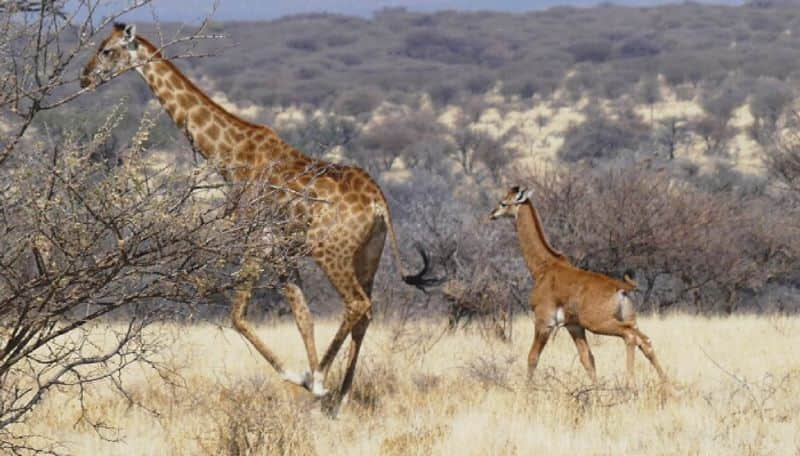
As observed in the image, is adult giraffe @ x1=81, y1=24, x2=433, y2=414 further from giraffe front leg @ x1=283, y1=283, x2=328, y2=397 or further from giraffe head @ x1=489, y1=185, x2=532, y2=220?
giraffe head @ x1=489, y1=185, x2=532, y2=220

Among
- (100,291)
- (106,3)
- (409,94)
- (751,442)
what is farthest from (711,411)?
(409,94)

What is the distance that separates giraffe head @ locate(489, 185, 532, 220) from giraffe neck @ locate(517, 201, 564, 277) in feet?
0.26

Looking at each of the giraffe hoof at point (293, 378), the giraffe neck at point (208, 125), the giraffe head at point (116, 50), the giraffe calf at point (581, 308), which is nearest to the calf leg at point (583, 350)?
the giraffe calf at point (581, 308)

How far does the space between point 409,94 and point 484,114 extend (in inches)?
269

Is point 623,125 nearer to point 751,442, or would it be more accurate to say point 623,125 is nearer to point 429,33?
point 751,442

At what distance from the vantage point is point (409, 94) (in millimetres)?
57312

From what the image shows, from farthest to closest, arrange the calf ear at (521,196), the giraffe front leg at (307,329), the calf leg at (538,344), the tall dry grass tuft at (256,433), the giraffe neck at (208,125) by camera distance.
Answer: the calf ear at (521,196) → the calf leg at (538,344) → the giraffe neck at (208,125) → the giraffe front leg at (307,329) → the tall dry grass tuft at (256,433)

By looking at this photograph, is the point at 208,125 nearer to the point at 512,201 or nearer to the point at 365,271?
the point at 365,271

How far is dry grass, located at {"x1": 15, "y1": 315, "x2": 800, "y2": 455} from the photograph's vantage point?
20.7 feet

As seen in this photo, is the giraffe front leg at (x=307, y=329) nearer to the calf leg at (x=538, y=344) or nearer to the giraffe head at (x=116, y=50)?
the calf leg at (x=538, y=344)

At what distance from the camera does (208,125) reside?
8117mm

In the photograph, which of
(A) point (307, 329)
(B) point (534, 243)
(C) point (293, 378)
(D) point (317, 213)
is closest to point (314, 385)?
(C) point (293, 378)

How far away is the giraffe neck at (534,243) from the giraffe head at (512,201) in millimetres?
78

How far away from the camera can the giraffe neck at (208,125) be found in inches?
313
